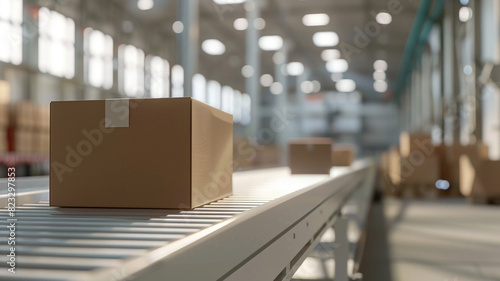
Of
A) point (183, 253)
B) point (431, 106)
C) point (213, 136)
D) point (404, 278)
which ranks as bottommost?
point (404, 278)

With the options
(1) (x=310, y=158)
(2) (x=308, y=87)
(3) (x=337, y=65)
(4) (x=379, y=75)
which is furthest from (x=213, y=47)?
(1) (x=310, y=158)

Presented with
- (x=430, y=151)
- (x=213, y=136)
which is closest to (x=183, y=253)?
(x=213, y=136)

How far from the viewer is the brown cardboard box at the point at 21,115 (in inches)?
453

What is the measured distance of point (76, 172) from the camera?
1.52 metres

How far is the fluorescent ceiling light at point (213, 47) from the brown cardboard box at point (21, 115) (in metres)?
8.74

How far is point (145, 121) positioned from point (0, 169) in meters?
11.0

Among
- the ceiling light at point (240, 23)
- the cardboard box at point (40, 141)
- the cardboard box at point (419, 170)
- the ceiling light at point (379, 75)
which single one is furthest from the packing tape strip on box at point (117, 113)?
the ceiling light at point (379, 75)

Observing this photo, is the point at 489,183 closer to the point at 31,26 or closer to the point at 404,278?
the point at 404,278

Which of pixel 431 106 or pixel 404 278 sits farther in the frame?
pixel 431 106

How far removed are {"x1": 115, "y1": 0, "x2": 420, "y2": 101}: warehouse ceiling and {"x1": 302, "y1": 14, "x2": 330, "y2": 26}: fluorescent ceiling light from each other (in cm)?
17

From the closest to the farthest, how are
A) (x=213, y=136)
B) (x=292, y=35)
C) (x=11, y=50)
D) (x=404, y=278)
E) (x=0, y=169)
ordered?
(x=213, y=136), (x=404, y=278), (x=0, y=169), (x=11, y=50), (x=292, y=35)

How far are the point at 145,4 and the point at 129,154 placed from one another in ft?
51.2

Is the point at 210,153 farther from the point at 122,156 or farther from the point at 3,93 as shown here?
the point at 3,93

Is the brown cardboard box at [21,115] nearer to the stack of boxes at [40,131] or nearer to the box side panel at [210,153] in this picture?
the stack of boxes at [40,131]
